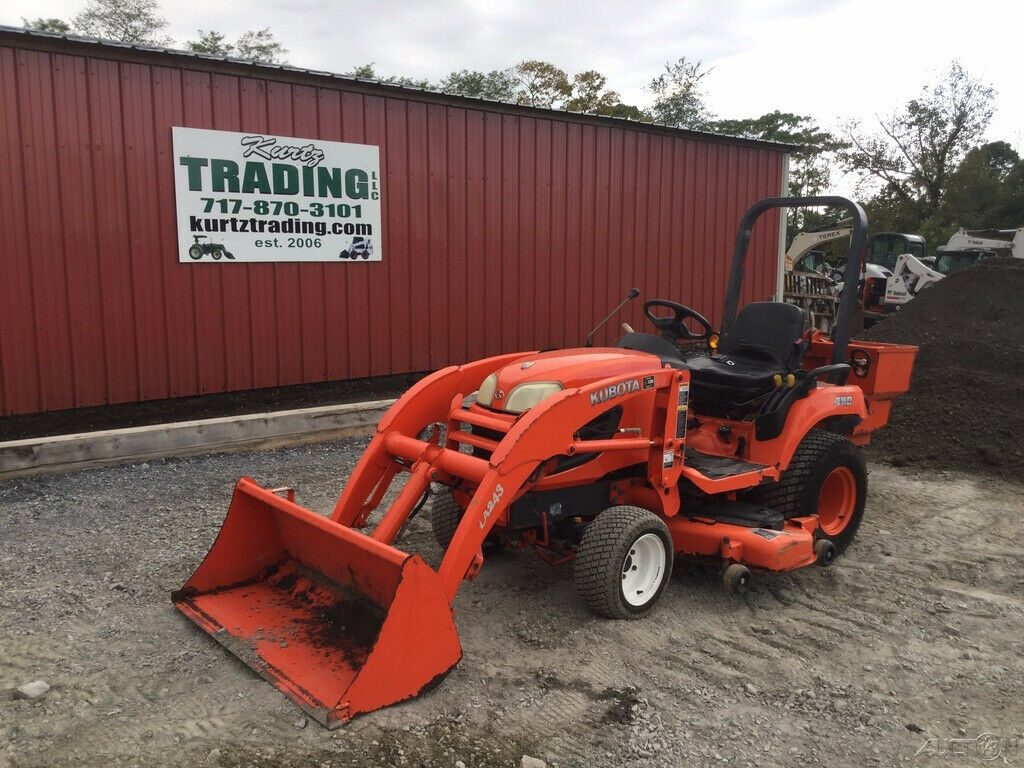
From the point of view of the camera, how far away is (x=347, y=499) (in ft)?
13.7

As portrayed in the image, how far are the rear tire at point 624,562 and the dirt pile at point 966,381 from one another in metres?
4.06

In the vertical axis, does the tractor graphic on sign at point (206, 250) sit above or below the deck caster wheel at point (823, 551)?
above

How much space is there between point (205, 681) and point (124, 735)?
0.40 meters

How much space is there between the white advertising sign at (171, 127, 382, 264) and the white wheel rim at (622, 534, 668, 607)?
530 centimetres

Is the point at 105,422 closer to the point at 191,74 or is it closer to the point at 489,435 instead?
the point at 191,74

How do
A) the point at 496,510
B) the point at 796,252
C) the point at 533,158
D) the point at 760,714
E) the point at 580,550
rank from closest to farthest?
1. the point at 760,714
2. the point at 496,510
3. the point at 580,550
4. the point at 533,158
5. the point at 796,252

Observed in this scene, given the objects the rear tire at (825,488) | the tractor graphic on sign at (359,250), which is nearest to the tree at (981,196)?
the tractor graphic on sign at (359,250)

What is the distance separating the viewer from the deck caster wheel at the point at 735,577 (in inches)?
164

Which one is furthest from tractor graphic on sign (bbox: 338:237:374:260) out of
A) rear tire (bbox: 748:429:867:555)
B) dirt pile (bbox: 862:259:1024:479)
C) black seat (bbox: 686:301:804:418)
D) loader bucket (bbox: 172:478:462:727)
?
dirt pile (bbox: 862:259:1024:479)

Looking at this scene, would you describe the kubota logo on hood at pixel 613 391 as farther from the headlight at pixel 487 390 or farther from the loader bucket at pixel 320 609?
the loader bucket at pixel 320 609

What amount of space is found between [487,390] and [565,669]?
139 centimetres

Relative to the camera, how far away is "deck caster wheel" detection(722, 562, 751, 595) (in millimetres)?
4160

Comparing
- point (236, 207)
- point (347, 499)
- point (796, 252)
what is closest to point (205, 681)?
point (347, 499)

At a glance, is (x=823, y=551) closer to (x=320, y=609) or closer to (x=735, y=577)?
(x=735, y=577)
